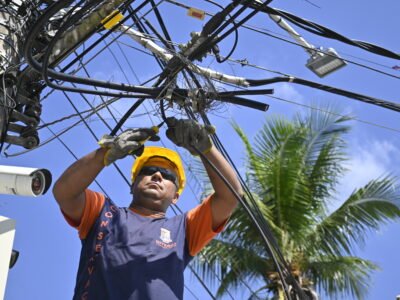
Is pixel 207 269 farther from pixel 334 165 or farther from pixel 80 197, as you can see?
pixel 80 197

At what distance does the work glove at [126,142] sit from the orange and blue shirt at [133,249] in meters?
0.38

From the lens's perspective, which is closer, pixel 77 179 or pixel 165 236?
pixel 77 179

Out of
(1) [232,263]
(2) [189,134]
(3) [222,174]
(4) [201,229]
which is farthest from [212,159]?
(1) [232,263]

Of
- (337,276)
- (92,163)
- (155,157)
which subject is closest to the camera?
(92,163)

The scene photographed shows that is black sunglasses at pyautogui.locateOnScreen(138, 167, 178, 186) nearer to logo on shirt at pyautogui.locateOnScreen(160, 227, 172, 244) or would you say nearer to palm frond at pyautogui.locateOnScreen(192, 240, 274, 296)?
logo on shirt at pyautogui.locateOnScreen(160, 227, 172, 244)

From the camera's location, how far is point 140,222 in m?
3.91

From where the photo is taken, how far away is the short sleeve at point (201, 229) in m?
3.95

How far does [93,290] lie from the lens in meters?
3.60

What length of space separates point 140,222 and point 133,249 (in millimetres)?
234

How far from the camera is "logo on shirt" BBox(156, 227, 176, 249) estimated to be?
3.79m

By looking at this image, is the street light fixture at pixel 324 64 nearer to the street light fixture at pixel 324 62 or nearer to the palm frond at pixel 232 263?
the street light fixture at pixel 324 62

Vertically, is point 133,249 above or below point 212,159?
below

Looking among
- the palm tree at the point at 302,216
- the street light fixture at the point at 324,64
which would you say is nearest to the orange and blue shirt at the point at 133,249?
the street light fixture at the point at 324,64

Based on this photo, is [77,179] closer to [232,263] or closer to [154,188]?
[154,188]
